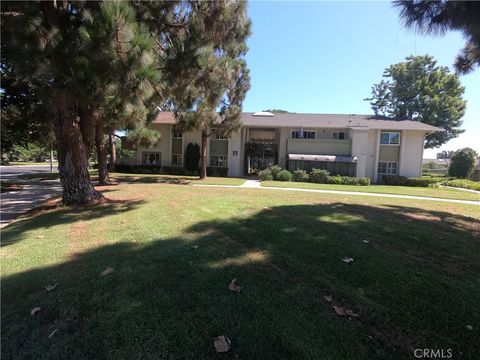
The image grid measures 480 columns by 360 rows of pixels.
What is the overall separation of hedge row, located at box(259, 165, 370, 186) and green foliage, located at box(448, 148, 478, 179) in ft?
53.4

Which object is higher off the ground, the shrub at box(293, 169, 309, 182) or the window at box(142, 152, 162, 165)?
the window at box(142, 152, 162, 165)

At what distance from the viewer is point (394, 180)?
27.4 m

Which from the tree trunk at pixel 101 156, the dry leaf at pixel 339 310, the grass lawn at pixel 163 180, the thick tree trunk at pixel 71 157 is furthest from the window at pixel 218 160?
the dry leaf at pixel 339 310

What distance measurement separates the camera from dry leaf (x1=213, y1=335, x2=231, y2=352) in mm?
2484

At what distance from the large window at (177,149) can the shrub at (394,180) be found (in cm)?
1980

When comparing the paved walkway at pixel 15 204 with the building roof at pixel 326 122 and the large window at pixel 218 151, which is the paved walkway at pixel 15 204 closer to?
the building roof at pixel 326 122

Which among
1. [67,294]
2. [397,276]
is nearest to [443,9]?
[397,276]

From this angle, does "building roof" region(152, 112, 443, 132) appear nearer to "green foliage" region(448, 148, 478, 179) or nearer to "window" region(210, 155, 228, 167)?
"window" region(210, 155, 228, 167)

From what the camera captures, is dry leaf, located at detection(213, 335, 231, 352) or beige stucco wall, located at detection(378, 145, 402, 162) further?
beige stucco wall, located at detection(378, 145, 402, 162)

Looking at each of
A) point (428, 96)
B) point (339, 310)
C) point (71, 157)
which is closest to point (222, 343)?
point (339, 310)

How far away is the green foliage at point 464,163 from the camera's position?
33312 mm

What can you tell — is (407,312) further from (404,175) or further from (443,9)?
(404,175)

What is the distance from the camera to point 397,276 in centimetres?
374

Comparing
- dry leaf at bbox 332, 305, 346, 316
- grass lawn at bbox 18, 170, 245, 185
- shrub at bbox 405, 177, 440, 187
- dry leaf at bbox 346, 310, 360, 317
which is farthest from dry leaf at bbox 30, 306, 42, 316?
shrub at bbox 405, 177, 440, 187
